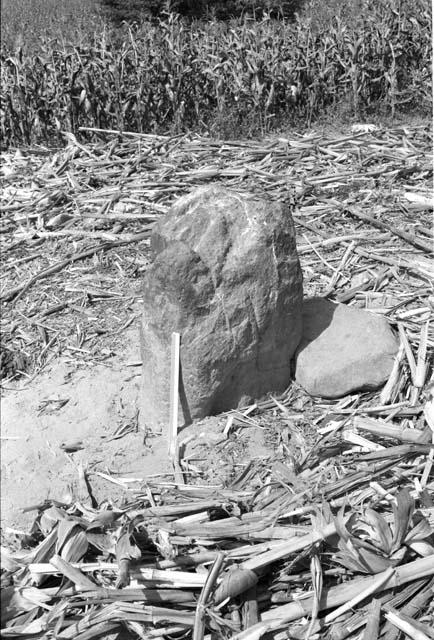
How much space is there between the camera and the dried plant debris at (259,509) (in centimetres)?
291

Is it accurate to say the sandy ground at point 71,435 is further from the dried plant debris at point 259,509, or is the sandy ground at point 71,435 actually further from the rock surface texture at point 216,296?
the rock surface texture at point 216,296

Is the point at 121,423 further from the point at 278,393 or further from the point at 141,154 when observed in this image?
the point at 141,154

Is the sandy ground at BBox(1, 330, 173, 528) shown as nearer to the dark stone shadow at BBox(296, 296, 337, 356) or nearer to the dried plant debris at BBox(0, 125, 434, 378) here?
the dried plant debris at BBox(0, 125, 434, 378)

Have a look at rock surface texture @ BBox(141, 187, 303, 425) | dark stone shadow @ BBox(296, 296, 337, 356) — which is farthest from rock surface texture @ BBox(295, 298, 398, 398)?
rock surface texture @ BBox(141, 187, 303, 425)

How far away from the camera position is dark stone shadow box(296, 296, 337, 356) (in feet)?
13.2

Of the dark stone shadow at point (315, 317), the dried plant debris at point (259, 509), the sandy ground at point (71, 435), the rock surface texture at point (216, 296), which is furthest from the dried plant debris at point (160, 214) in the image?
the rock surface texture at point (216, 296)

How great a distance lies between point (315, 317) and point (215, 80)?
5579 mm

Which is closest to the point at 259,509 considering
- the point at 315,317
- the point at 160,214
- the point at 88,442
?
the point at 88,442

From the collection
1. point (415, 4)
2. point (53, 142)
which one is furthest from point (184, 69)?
point (415, 4)

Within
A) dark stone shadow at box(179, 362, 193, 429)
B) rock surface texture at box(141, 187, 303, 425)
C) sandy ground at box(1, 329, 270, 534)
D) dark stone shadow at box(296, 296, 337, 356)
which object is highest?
rock surface texture at box(141, 187, 303, 425)

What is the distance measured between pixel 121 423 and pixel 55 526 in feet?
2.54

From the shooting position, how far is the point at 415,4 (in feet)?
39.7

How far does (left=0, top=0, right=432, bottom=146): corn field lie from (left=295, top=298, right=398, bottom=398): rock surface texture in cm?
472

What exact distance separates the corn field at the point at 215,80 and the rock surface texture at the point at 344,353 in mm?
4717
